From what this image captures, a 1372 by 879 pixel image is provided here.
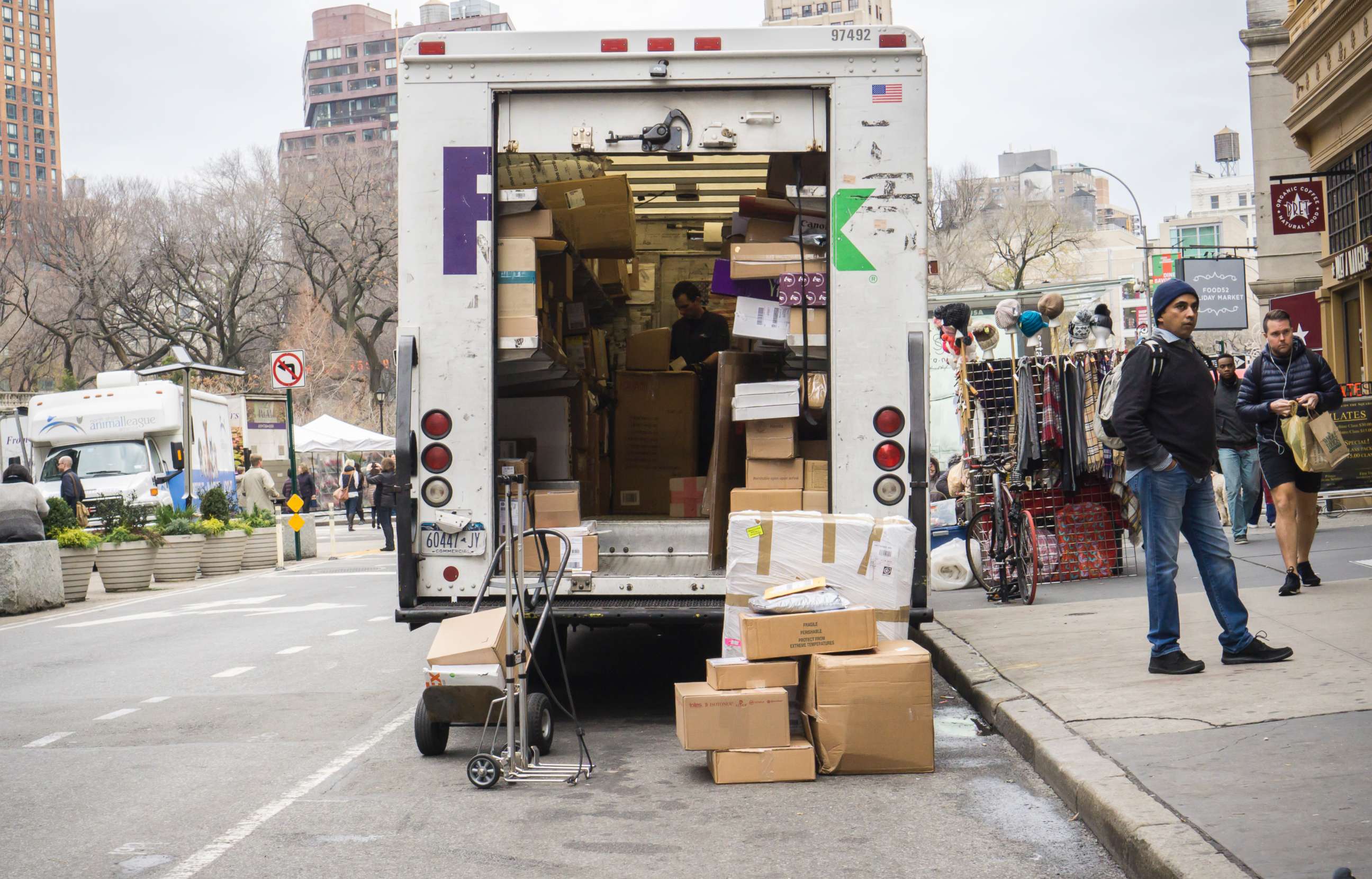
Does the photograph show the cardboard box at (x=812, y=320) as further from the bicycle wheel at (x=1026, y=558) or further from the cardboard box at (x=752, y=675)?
the bicycle wheel at (x=1026, y=558)

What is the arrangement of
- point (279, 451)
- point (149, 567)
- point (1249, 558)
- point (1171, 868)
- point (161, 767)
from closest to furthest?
point (1171, 868), point (161, 767), point (1249, 558), point (149, 567), point (279, 451)

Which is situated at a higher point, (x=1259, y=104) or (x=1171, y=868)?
(x=1259, y=104)

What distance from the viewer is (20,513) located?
16.2 m

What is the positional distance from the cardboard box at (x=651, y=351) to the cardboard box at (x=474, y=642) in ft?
15.8

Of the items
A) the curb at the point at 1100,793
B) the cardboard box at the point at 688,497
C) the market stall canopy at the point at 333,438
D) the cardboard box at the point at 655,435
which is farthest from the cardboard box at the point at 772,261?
the market stall canopy at the point at 333,438

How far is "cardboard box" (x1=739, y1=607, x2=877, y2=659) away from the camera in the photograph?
634cm

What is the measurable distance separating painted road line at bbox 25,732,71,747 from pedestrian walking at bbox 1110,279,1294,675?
6016 millimetres

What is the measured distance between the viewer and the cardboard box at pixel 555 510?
7.79 meters

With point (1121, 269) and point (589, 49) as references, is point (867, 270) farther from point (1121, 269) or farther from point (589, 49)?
point (1121, 269)

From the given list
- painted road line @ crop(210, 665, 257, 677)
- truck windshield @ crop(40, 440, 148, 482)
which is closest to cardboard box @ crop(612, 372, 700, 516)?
painted road line @ crop(210, 665, 257, 677)

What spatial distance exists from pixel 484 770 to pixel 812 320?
119 inches

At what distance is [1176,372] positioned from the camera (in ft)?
23.4

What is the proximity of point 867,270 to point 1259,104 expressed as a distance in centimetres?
2930

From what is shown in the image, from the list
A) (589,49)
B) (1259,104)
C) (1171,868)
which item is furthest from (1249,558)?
(1259,104)
